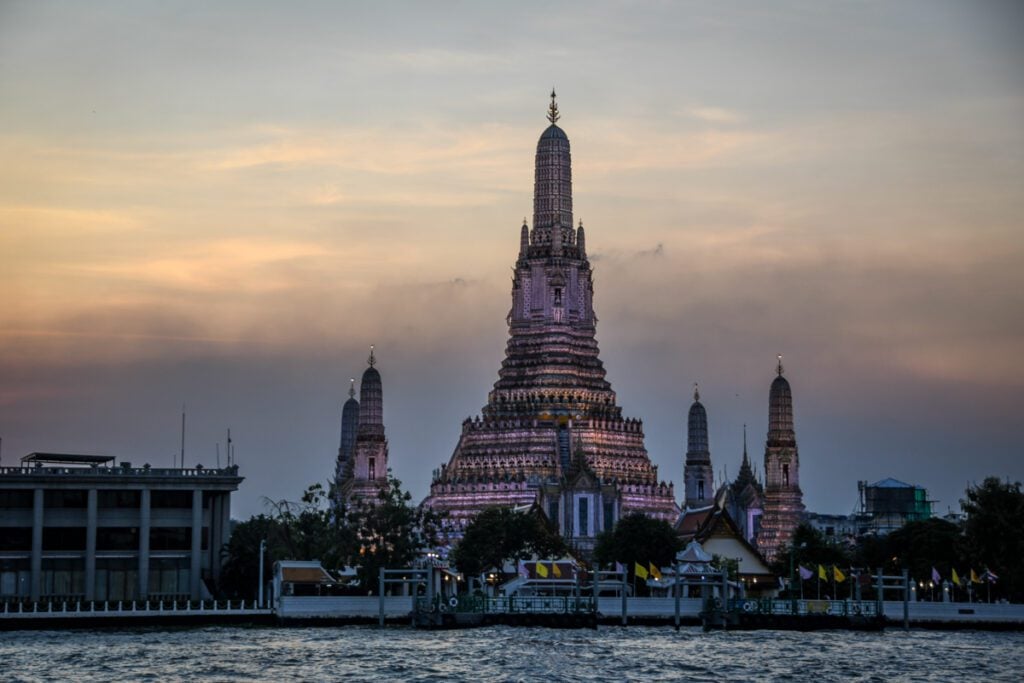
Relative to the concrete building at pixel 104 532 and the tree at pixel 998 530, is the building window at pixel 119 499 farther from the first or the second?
the tree at pixel 998 530

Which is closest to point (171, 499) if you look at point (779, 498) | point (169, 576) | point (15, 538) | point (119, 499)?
point (119, 499)

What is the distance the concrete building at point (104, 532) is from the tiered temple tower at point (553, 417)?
164 feet

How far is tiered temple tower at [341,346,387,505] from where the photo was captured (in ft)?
629

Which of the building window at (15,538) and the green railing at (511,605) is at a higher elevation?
the building window at (15,538)

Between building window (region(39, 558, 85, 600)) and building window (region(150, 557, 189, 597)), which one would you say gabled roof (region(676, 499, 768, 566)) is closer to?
building window (region(150, 557, 189, 597))

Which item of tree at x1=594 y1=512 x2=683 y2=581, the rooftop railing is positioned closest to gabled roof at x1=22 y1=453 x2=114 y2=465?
the rooftop railing

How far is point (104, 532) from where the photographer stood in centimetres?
13525

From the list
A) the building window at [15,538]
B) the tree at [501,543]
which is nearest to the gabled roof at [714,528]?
the tree at [501,543]

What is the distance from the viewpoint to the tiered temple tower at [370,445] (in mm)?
191750

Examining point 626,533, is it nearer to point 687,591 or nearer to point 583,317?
point 687,591

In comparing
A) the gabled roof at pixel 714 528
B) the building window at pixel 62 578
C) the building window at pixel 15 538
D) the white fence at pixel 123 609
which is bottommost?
the white fence at pixel 123 609

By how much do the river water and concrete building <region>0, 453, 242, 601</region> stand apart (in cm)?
1659

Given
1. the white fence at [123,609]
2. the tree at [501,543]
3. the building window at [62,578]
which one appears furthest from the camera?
the tree at [501,543]

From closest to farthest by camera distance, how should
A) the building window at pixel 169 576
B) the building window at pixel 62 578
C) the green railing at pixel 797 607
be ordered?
the green railing at pixel 797 607
the building window at pixel 62 578
the building window at pixel 169 576
